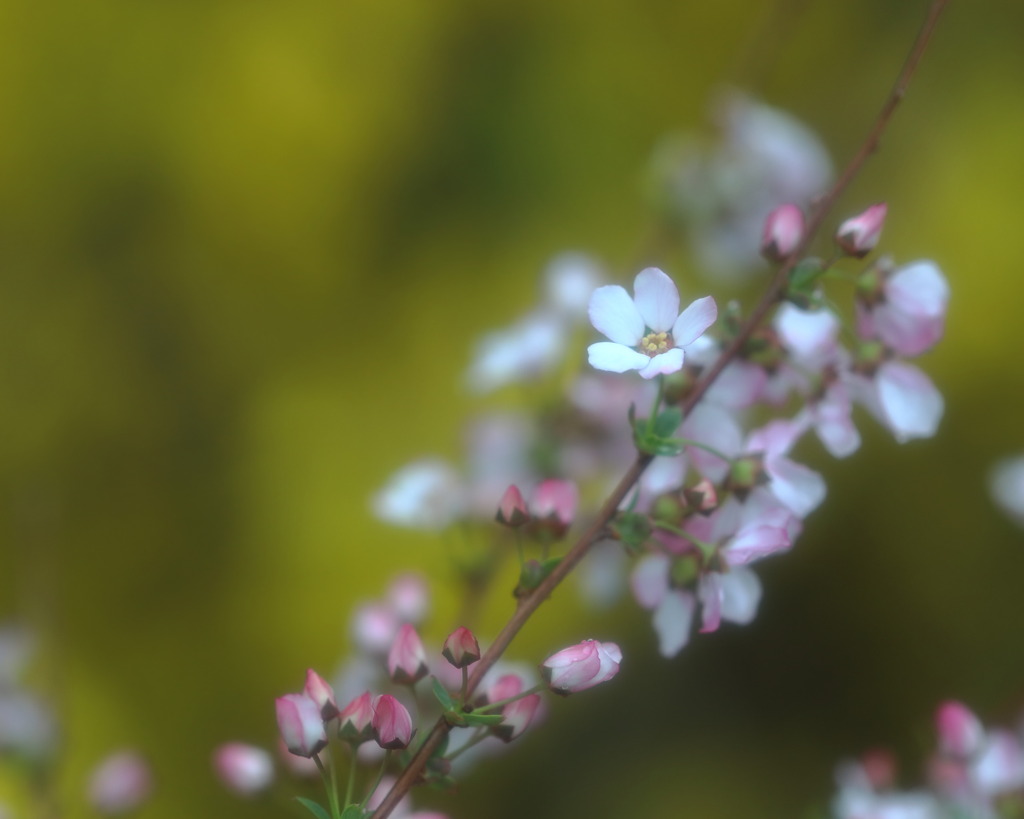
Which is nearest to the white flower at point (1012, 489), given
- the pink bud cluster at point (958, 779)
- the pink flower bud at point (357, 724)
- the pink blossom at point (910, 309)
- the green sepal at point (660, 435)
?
the pink bud cluster at point (958, 779)

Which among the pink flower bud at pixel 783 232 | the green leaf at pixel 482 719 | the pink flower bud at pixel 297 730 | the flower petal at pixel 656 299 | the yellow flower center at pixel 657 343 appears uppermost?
the pink flower bud at pixel 783 232

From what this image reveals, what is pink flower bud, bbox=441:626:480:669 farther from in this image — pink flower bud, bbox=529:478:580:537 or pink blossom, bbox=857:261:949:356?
pink blossom, bbox=857:261:949:356

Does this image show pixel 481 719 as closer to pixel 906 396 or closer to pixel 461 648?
pixel 461 648

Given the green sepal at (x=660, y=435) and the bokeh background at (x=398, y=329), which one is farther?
the bokeh background at (x=398, y=329)

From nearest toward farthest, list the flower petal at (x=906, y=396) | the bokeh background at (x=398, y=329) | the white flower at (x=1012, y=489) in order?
the flower petal at (x=906, y=396)
the white flower at (x=1012, y=489)
the bokeh background at (x=398, y=329)

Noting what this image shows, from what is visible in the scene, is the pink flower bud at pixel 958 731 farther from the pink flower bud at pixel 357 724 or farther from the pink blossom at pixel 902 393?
the pink flower bud at pixel 357 724

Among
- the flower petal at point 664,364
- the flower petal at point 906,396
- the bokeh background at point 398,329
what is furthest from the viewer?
the bokeh background at point 398,329

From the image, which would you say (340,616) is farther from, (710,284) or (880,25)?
(880,25)
